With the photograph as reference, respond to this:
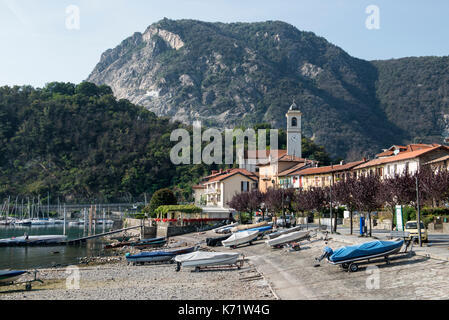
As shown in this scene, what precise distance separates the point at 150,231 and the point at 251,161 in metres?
40.3

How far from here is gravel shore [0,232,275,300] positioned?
19.4m

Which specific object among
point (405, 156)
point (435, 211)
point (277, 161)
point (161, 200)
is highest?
point (277, 161)

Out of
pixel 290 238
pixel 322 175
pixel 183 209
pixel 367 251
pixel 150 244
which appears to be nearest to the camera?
pixel 367 251

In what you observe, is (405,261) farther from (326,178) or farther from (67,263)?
(326,178)

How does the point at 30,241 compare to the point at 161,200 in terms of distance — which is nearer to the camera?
the point at 30,241

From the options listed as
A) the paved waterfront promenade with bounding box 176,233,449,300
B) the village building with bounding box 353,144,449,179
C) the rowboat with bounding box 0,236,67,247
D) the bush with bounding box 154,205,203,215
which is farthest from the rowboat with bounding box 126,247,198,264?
the bush with bounding box 154,205,203,215

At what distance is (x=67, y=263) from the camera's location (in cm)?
3966

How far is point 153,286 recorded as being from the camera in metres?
23.1

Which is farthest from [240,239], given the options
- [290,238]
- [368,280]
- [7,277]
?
[368,280]

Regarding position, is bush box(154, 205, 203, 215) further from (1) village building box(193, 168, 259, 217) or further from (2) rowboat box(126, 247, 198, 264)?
(2) rowboat box(126, 247, 198, 264)

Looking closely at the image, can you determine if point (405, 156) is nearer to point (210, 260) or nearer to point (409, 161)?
point (409, 161)

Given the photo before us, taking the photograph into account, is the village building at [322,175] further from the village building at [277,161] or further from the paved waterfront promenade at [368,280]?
the paved waterfront promenade at [368,280]

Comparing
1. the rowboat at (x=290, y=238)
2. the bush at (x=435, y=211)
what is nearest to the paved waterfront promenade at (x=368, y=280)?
the rowboat at (x=290, y=238)
